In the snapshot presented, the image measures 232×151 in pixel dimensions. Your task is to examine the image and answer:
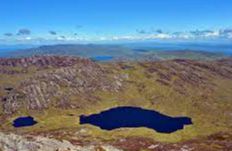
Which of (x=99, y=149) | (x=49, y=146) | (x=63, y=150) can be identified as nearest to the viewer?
(x=63, y=150)

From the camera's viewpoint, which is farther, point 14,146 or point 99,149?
point 99,149

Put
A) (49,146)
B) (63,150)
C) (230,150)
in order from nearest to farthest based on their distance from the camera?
(63,150), (49,146), (230,150)

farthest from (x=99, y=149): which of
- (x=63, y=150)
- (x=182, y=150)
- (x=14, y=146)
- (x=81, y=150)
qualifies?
(x=182, y=150)

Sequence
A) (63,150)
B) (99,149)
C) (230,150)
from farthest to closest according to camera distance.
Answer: (230,150) → (99,149) → (63,150)

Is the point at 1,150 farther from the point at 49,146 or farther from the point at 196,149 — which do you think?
the point at 196,149

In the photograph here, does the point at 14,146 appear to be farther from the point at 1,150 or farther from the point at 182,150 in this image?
the point at 182,150

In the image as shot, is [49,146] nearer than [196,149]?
Yes

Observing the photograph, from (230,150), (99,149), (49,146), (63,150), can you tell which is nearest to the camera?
(63,150)

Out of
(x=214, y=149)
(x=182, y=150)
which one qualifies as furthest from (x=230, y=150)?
(x=182, y=150)

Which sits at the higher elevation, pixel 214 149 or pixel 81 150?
pixel 81 150
